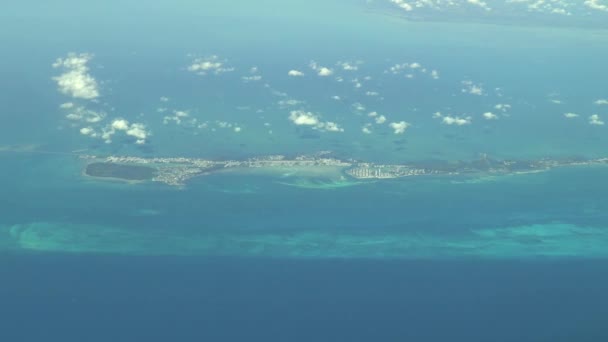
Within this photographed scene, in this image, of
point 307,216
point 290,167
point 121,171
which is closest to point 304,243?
point 307,216

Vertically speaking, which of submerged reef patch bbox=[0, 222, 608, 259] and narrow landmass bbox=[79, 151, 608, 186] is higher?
narrow landmass bbox=[79, 151, 608, 186]

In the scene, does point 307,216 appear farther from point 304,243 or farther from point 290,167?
point 290,167

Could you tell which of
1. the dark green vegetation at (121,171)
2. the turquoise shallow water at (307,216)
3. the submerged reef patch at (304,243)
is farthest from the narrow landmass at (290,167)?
the submerged reef patch at (304,243)

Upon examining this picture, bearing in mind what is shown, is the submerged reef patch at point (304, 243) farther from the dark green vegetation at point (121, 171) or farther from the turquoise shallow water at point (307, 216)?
the dark green vegetation at point (121, 171)

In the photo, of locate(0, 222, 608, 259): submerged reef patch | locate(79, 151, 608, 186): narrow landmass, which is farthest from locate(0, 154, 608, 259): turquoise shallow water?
locate(79, 151, 608, 186): narrow landmass

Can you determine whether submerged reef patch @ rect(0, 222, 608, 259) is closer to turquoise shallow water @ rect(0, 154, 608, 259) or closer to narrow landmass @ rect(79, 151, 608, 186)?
turquoise shallow water @ rect(0, 154, 608, 259)

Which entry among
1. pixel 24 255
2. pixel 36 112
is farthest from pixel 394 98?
pixel 24 255

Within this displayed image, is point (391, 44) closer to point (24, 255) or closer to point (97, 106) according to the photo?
point (97, 106)
